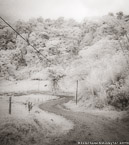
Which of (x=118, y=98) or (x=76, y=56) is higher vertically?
(x=76, y=56)

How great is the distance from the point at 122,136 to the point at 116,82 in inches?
442

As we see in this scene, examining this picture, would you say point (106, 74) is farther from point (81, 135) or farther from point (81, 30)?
point (81, 30)

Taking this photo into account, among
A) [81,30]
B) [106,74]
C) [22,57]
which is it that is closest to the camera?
[106,74]

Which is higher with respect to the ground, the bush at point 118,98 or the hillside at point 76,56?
the hillside at point 76,56

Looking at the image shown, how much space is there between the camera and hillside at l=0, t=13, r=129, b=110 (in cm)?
2259

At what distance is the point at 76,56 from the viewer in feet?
260

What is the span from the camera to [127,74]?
21.4 meters

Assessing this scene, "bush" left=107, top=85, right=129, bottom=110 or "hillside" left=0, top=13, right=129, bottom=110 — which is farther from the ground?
"hillside" left=0, top=13, right=129, bottom=110

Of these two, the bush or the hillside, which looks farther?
the hillside

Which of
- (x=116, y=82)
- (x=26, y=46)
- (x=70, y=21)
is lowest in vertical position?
(x=116, y=82)

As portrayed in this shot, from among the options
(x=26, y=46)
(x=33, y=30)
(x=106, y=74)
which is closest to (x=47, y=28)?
(x=33, y=30)

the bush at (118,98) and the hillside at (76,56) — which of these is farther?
the hillside at (76,56)

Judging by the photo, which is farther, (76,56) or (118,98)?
(76,56)

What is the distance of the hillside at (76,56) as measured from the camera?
2259cm
